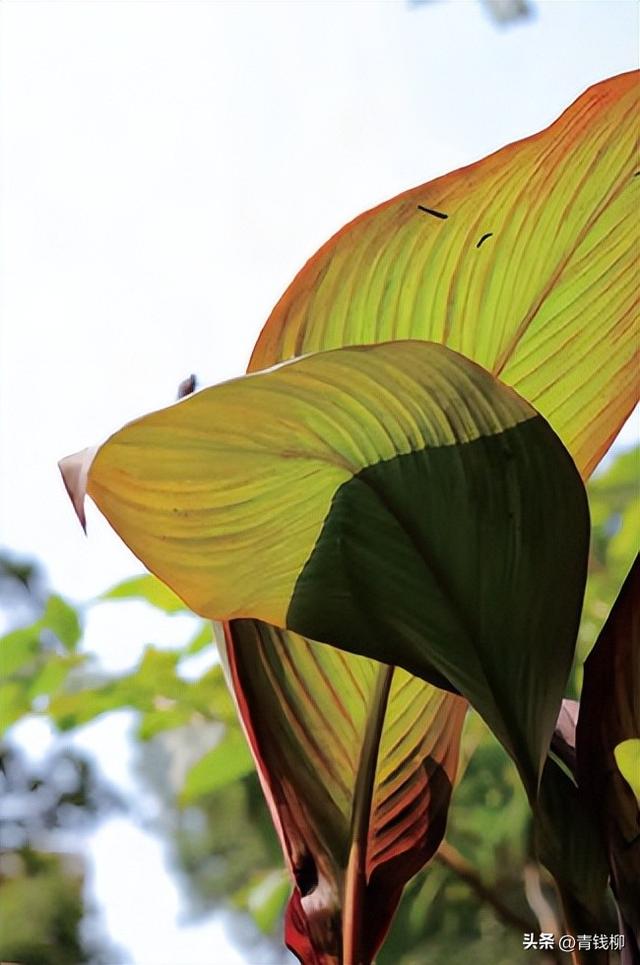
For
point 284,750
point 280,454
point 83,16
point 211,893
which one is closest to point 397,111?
point 83,16

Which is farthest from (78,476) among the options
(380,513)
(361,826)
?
(361,826)

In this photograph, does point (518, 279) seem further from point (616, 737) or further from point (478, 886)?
point (478, 886)

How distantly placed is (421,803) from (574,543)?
211mm

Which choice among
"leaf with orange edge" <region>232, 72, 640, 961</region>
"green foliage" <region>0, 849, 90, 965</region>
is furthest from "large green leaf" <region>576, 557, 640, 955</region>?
"green foliage" <region>0, 849, 90, 965</region>

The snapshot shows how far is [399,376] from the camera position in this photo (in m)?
0.64

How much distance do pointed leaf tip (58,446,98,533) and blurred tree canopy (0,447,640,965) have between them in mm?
153

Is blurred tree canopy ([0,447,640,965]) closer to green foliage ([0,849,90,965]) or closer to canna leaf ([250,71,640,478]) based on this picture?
green foliage ([0,849,90,965])

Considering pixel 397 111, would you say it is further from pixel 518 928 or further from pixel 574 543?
pixel 518 928

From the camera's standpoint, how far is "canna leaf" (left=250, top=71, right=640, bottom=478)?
756mm

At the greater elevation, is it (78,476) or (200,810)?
(78,476)

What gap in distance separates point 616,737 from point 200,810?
0.97 feet

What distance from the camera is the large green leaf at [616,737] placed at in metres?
0.71

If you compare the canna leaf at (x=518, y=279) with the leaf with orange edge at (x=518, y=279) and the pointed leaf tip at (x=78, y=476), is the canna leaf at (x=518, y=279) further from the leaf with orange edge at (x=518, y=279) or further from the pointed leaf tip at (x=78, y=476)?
the pointed leaf tip at (x=78, y=476)

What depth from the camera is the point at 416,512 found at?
0.65 m
